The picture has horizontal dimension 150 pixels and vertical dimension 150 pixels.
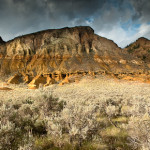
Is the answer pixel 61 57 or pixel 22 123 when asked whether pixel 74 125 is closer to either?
pixel 22 123

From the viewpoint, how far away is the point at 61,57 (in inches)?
1768

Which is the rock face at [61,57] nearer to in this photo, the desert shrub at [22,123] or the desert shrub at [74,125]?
the desert shrub at [22,123]

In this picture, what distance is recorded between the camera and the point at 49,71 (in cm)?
3994

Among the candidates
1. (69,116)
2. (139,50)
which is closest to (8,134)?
(69,116)

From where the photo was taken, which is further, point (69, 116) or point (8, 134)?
point (69, 116)

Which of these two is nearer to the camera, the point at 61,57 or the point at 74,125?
the point at 74,125

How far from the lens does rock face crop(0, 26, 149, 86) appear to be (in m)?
39.9

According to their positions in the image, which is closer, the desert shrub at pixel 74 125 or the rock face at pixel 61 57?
the desert shrub at pixel 74 125

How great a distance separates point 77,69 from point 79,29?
28916mm

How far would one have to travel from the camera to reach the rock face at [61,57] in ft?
131

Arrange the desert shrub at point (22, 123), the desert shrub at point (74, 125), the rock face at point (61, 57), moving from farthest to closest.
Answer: the rock face at point (61, 57)
the desert shrub at point (74, 125)
the desert shrub at point (22, 123)

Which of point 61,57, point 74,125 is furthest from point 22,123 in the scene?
point 61,57

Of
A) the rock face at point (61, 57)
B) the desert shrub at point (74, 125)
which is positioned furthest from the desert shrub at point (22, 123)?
the rock face at point (61, 57)

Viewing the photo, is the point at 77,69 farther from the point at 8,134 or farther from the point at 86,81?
the point at 8,134
